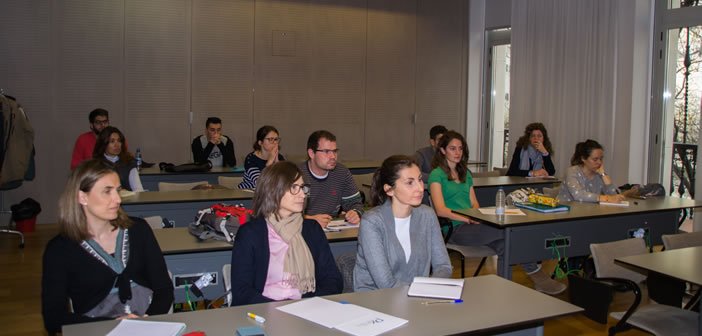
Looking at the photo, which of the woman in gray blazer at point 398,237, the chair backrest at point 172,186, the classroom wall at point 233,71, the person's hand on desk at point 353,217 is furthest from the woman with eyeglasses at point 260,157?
the classroom wall at point 233,71

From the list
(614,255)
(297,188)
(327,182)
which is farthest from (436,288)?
(327,182)

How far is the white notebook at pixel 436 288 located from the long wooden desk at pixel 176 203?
287 centimetres

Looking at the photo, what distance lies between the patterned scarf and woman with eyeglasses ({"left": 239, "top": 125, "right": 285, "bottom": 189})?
10.8 ft

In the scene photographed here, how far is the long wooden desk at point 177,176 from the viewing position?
7266 mm

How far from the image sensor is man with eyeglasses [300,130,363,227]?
492cm

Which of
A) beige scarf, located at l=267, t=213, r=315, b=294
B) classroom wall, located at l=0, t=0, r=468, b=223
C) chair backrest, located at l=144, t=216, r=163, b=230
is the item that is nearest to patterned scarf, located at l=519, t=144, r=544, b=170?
classroom wall, located at l=0, t=0, r=468, b=223

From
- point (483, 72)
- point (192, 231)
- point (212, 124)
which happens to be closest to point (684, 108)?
point (483, 72)

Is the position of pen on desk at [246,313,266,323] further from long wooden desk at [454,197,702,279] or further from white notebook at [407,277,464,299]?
long wooden desk at [454,197,702,279]

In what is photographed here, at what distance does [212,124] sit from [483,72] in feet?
16.3

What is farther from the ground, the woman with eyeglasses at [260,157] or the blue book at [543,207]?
the woman with eyeglasses at [260,157]

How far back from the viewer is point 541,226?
16.4ft

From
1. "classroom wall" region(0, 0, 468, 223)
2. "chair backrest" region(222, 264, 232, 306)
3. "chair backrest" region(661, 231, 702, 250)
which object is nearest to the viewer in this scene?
"chair backrest" region(222, 264, 232, 306)

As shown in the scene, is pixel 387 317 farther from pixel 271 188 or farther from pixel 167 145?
pixel 167 145

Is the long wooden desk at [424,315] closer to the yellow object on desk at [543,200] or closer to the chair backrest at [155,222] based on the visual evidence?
the chair backrest at [155,222]
